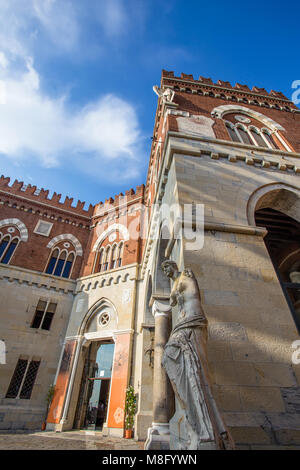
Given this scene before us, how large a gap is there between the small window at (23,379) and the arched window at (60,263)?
4679 millimetres

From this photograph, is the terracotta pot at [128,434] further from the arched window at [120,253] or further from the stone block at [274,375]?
the arched window at [120,253]

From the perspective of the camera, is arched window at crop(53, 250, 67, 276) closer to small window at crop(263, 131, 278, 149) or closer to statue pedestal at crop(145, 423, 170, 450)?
statue pedestal at crop(145, 423, 170, 450)

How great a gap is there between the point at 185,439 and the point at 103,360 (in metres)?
19.1

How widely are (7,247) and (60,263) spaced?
9.98ft

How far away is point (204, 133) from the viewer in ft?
24.3

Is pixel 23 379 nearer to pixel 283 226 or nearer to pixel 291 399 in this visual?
pixel 291 399

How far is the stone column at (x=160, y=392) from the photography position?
4.56 metres

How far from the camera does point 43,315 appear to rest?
11.8 meters

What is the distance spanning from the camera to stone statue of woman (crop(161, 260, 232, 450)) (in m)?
1.99

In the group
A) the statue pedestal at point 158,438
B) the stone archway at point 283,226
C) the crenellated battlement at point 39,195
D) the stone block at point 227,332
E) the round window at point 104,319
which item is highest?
the crenellated battlement at point 39,195

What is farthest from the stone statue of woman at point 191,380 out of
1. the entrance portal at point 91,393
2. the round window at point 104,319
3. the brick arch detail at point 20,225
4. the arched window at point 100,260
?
the brick arch detail at point 20,225

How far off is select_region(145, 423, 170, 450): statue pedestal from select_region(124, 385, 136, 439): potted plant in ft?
11.7

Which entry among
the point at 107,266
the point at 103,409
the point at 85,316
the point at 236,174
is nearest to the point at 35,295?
the point at 85,316
